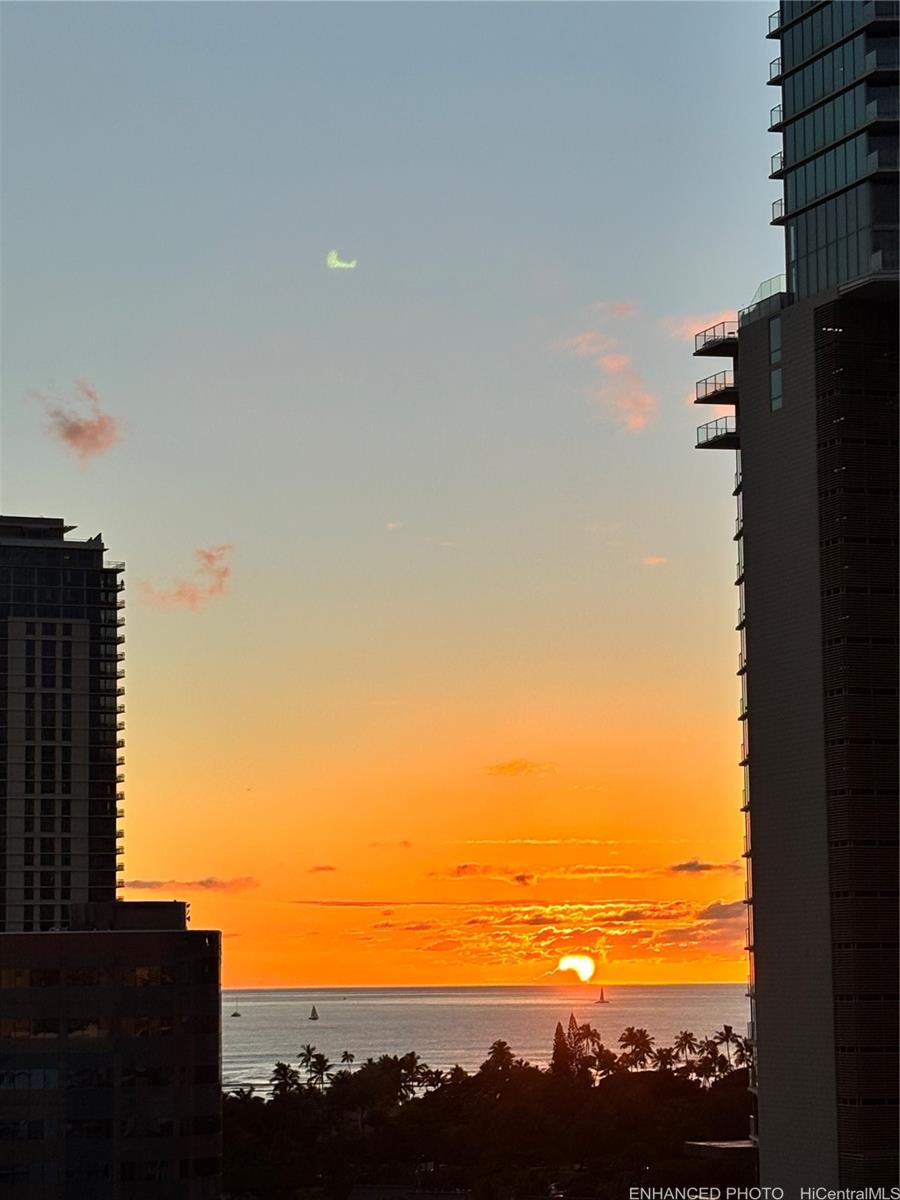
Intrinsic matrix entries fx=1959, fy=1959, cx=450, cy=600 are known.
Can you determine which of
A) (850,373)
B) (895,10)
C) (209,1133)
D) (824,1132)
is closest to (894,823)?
(824,1132)

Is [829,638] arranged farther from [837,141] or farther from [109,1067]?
→ [109,1067]

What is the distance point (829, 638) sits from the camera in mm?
107125

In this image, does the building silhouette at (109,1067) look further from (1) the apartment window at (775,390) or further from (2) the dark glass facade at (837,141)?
(2) the dark glass facade at (837,141)

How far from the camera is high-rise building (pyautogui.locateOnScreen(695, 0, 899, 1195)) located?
104 metres

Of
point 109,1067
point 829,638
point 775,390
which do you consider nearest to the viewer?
point 829,638

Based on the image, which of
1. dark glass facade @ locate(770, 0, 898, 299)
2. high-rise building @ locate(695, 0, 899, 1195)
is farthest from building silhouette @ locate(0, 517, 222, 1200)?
dark glass facade @ locate(770, 0, 898, 299)

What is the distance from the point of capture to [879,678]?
106125 mm

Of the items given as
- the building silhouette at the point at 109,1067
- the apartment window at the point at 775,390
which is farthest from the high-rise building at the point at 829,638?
the building silhouette at the point at 109,1067

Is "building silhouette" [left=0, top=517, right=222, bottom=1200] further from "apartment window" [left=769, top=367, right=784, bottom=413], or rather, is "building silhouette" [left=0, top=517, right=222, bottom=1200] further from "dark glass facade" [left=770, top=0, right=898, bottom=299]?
"dark glass facade" [left=770, top=0, right=898, bottom=299]

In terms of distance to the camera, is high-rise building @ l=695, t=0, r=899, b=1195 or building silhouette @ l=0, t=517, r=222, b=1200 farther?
building silhouette @ l=0, t=517, r=222, b=1200

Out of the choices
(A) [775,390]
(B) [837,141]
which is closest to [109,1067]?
(A) [775,390]

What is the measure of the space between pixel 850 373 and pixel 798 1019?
35463mm

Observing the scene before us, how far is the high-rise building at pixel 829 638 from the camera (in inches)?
4107

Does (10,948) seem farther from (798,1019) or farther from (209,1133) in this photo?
(798,1019)
